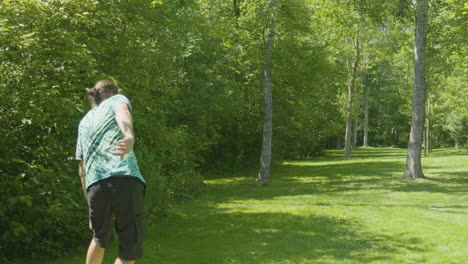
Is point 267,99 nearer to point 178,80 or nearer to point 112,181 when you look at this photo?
point 178,80

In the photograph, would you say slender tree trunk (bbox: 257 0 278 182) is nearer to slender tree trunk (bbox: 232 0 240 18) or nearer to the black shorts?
slender tree trunk (bbox: 232 0 240 18)

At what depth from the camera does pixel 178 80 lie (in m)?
17.3

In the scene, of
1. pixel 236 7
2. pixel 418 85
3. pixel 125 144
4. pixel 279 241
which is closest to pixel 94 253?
pixel 125 144

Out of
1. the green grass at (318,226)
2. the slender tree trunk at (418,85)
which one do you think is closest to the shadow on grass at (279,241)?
the green grass at (318,226)

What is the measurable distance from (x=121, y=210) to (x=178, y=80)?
1374cm

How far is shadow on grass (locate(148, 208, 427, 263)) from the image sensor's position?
24.5ft

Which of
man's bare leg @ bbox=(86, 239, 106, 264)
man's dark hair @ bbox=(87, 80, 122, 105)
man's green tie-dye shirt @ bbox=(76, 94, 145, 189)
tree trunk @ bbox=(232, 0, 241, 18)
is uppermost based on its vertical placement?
tree trunk @ bbox=(232, 0, 241, 18)

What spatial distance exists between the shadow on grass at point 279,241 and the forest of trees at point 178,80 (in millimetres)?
1251

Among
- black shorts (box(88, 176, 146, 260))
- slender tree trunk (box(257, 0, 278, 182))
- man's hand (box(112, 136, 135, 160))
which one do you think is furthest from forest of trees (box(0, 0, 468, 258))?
man's hand (box(112, 136, 135, 160))

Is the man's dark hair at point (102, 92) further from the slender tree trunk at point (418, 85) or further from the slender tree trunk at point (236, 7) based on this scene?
the slender tree trunk at point (236, 7)

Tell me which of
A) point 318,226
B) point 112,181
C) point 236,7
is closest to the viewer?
point 112,181

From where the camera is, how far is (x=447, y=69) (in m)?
24.0

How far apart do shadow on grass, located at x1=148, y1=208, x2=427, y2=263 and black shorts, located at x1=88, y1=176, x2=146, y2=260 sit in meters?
3.51

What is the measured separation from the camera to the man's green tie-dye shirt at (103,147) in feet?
12.4
